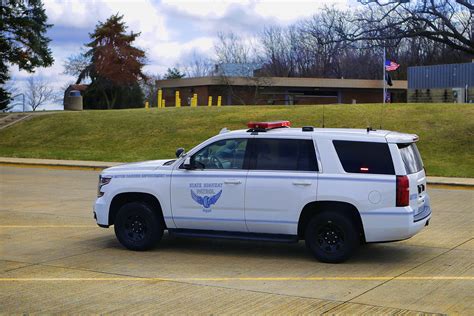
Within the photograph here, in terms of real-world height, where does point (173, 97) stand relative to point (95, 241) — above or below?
above

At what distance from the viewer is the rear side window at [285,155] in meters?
9.23

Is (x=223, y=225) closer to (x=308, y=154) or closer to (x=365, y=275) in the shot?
(x=308, y=154)

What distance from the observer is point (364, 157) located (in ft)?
29.7

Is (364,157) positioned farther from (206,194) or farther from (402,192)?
(206,194)

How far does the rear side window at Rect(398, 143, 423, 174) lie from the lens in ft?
29.8

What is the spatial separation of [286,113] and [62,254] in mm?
26958

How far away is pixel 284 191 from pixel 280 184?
0.36 feet

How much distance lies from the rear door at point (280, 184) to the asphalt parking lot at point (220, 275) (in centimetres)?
57

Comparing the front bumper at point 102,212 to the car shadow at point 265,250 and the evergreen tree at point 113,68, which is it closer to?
the car shadow at point 265,250

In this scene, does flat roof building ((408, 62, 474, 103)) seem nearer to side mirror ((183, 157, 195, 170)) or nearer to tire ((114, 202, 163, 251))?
side mirror ((183, 157, 195, 170))

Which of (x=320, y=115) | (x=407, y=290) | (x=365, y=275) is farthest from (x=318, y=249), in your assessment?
(x=320, y=115)

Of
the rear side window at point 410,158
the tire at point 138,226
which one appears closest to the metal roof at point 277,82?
the tire at point 138,226

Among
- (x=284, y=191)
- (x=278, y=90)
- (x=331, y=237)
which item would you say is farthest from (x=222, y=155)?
(x=278, y=90)

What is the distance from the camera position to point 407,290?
757cm
